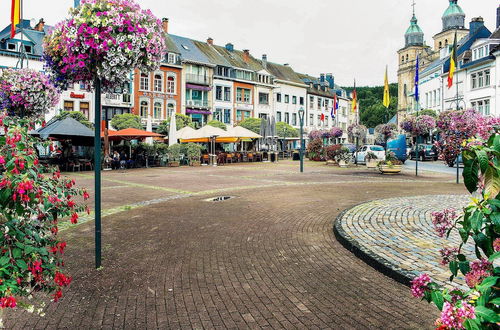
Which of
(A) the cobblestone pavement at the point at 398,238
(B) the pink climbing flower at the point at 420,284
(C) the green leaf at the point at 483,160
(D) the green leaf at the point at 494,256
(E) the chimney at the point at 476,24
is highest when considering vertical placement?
(E) the chimney at the point at 476,24

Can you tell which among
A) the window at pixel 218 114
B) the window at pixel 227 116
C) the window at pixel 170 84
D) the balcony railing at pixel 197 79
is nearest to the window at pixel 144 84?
the window at pixel 170 84

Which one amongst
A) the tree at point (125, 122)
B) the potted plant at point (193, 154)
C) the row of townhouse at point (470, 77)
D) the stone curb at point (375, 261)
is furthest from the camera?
the row of townhouse at point (470, 77)

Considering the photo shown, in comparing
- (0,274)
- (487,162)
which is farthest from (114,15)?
(487,162)

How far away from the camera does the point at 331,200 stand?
34.7 feet

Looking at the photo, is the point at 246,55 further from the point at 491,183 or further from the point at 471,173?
the point at 491,183

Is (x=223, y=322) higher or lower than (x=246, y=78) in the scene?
lower

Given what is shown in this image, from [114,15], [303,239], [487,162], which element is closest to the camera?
[487,162]

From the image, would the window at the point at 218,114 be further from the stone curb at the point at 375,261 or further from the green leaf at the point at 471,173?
the green leaf at the point at 471,173

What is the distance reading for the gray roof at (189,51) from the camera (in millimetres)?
47125

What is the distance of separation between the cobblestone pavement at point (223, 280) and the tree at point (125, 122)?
97.8 feet

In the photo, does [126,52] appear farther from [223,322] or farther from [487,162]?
[487,162]

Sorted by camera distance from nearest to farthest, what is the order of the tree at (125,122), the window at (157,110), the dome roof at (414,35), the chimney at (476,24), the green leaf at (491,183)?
the green leaf at (491,183), the tree at (125,122), the window at (157,110), the chimney at (476,24), the dome roof at (414,35)

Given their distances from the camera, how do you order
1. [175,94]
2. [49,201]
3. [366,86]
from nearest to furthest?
1. [49,201]
2. [175,94]
3. [366,86]

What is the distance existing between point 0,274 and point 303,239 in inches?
193
